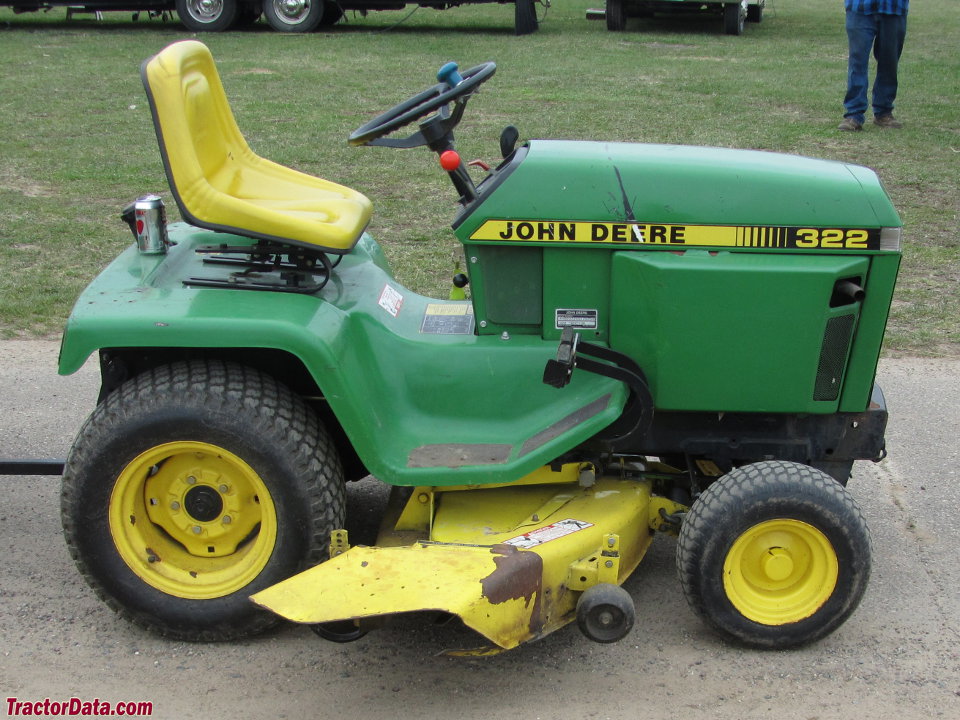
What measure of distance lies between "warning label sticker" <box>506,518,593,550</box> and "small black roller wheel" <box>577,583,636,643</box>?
187 millimetres

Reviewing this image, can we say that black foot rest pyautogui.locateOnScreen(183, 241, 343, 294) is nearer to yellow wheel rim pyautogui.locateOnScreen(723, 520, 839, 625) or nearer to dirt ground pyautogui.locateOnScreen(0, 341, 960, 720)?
dirt ground pyautogui.locateOnScreen(0, 341, 960, 720)

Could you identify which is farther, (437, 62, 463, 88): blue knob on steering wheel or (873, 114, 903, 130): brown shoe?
(873, 114, 903, 130): brown shoe

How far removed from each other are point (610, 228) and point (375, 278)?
0.83m

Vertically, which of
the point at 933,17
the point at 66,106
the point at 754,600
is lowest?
the point at 933,17

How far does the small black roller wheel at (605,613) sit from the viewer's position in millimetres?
2781

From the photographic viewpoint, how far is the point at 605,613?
9.18ft

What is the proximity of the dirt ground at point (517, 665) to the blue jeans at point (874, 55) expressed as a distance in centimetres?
666

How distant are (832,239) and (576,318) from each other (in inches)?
29.4

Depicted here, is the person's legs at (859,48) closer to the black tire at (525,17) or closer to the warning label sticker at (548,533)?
the black tire at (525,17)

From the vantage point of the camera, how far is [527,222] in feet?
9.78

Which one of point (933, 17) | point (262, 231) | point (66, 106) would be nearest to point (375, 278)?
point (262, 231)

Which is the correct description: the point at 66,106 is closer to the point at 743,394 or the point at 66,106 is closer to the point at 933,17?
the point at 743,394

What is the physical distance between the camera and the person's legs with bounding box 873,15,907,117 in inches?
358
